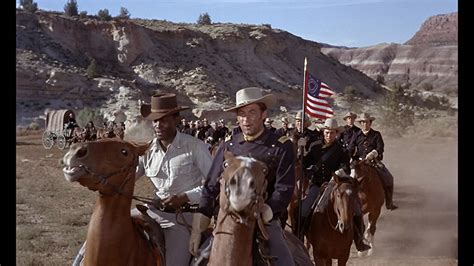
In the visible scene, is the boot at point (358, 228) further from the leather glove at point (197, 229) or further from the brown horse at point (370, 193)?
the leather glove at point (197, 229)

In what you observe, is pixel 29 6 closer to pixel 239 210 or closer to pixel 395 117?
pixel 395 117

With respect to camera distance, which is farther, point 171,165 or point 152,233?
point 171,165

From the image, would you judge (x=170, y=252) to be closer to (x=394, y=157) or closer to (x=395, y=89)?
(x=394, y=157)

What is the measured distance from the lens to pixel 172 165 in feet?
19.0

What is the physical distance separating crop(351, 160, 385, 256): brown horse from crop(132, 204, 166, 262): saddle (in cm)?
656

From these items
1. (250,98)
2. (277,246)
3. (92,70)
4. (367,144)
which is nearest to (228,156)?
(250,98)

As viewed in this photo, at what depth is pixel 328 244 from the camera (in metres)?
8.55

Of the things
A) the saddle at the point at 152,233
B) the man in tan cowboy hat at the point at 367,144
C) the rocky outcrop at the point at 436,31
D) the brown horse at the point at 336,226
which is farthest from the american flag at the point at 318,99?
the rocky outcrop at the point at 436,31

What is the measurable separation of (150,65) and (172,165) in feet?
198

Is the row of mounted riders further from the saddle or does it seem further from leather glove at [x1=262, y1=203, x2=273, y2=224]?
leather glove at [x1=262, y1=203, x2=273, y2=224]

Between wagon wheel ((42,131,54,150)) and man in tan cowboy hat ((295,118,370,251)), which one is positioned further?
wagon wheel ((42,131,54,150))

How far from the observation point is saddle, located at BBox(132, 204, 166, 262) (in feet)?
18.2

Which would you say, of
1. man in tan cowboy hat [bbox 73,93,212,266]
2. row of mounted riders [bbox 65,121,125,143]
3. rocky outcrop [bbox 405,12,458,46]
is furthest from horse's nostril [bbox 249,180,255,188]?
rocky outcrop [bbox 405,12,458,46]

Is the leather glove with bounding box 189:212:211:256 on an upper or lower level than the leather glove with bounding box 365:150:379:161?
lower
